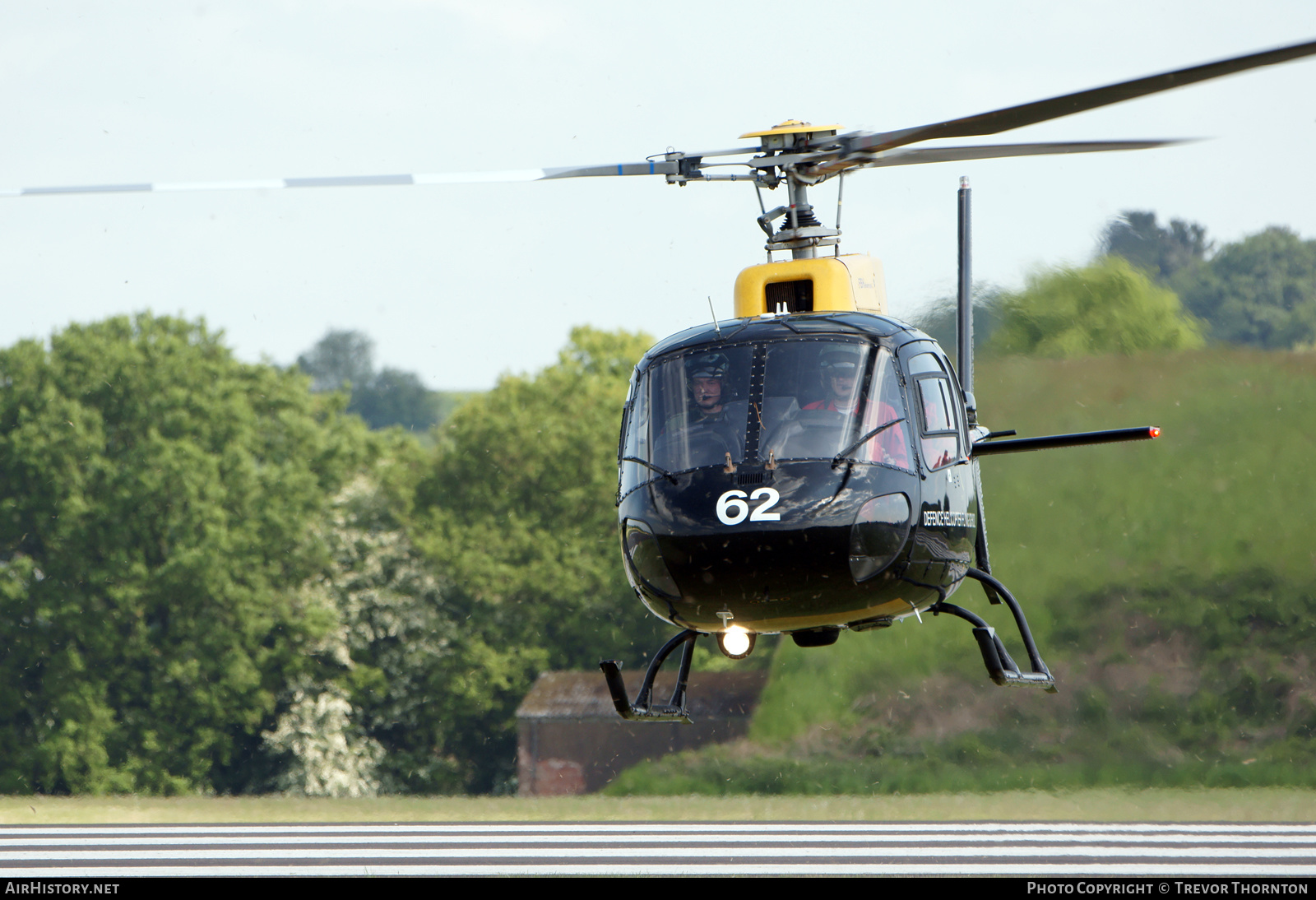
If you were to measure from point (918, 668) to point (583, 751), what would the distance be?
8.35 meters

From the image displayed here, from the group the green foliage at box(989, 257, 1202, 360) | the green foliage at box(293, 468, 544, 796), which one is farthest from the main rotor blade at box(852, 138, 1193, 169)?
the green foliage at box(293, 468, 544, 796)

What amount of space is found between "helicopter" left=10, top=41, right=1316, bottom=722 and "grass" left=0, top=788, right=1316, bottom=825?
14.4m

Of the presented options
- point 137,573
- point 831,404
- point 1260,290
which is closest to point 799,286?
point 831,404

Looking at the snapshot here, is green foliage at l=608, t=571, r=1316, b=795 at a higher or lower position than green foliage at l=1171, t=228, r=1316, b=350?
lower

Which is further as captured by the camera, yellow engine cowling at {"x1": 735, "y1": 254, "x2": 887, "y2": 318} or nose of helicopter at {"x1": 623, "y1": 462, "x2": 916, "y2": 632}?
yellow engine cowling at {"x1": 735, "y1": 254, "x2": 887, "y2": 318}

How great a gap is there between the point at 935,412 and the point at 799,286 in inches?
61.7

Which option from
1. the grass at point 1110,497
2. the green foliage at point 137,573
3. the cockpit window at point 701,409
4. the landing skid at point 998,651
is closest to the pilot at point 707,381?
the cockpit window at point 701,409

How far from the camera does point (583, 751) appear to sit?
3016cm

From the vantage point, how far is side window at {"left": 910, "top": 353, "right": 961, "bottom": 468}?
7695 mm

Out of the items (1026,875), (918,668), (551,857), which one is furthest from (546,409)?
(1026,875)

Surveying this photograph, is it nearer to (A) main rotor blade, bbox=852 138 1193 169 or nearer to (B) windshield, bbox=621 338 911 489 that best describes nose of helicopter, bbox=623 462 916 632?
(B) windshield, bbox=621 338 911 489

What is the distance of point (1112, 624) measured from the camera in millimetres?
25297

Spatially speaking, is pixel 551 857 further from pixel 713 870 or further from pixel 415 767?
pixel 415 767

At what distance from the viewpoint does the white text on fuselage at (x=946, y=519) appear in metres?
7.54
